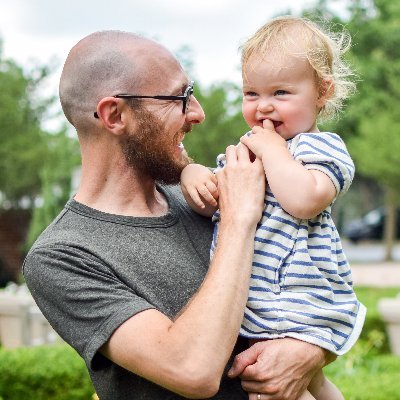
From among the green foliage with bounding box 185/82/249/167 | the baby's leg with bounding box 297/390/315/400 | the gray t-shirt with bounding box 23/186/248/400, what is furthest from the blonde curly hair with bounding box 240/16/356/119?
the green foliage with bounding box 185/82/249/167

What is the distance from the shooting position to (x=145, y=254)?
260 centimetres

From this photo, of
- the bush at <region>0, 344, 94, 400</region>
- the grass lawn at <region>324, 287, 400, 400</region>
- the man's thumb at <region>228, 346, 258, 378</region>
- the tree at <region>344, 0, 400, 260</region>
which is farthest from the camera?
the tree at <region>344, 0, 400, 260</region>

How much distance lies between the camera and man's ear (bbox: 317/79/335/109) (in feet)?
8.91

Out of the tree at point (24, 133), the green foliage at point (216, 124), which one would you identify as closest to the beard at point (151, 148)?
the tree at point (24, 133)

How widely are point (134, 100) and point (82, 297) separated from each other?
0.69 metres

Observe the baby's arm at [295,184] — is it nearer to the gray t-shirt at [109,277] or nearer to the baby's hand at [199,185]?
the baby's hand at [199,185]

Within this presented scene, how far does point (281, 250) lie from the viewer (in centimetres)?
252

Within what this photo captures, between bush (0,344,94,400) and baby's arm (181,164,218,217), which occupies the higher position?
baby's arm (181,164,218,217)

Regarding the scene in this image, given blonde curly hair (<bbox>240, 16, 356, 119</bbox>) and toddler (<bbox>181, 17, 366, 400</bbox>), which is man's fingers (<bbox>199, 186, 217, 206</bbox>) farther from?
blonde curly hair (<bbox>240, 16, 356, 119</bbox>)

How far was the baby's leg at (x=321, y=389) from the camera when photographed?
9.03 ft

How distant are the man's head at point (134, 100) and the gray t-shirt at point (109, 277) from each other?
232 millimetres

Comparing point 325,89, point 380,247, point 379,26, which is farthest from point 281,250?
point 380,247

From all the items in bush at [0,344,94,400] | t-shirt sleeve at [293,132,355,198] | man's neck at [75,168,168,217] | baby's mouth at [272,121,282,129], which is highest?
baby's mouth at [272,121,282,129]

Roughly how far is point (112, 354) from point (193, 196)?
0.65 m
